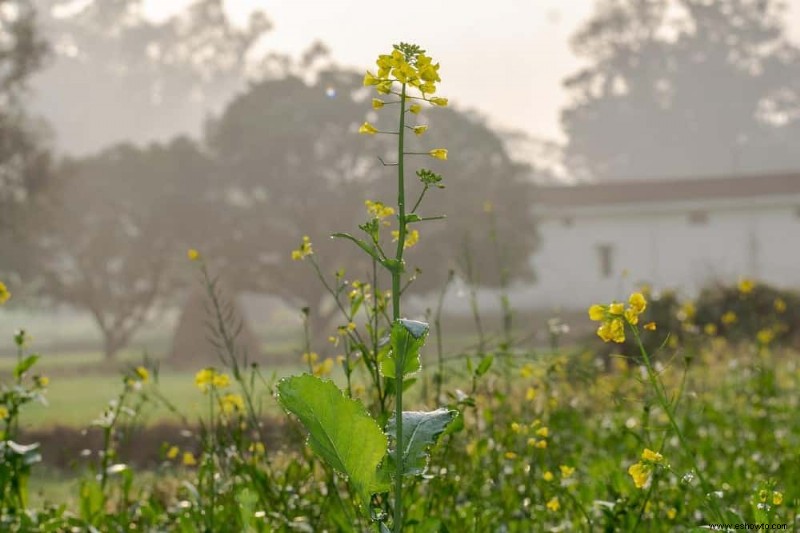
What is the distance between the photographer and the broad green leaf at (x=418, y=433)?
2.11 meters

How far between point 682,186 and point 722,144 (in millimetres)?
20046

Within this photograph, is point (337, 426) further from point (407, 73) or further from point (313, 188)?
point (313, 188)

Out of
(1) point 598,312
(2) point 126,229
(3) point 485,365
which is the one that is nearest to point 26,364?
(3) point 485,365

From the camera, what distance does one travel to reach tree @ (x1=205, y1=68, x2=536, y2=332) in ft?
83.2

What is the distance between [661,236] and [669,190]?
1.44 meters

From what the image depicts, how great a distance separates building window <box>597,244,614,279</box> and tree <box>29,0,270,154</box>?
110ft

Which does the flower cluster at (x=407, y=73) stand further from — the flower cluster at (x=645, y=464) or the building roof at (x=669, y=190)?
the building roof at (x=669, y=190)

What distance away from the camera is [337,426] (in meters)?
2.10

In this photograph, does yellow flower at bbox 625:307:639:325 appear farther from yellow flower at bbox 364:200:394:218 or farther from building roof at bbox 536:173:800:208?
building roof at bbox 536:173:800:208

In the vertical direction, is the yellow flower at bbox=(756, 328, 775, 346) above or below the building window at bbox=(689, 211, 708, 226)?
below

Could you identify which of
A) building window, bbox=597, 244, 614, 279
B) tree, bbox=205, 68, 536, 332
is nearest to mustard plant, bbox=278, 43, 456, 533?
tree, bbox=205, 68, 536, 332

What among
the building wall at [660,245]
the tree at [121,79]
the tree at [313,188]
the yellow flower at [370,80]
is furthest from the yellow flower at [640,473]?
the tree at [121,79]

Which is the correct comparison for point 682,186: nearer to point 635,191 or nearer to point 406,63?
point 635,191

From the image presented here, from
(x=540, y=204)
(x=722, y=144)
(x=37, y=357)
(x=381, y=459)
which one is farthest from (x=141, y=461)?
(x=722, y=144)
